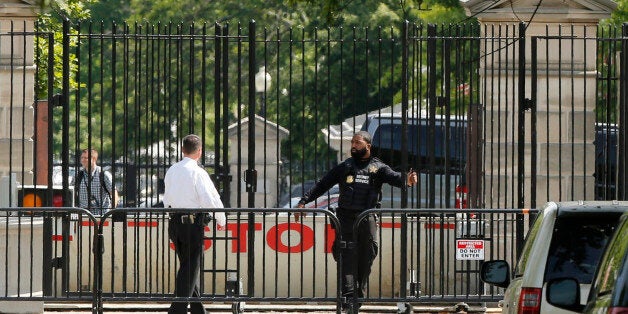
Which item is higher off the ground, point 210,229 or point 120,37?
point 120,37

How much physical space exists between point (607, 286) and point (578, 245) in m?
2.34

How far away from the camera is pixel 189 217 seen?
559 inches

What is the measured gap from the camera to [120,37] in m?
15.5

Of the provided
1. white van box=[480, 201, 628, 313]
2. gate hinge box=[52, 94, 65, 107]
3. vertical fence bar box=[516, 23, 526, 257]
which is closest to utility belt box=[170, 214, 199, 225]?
gate hinge box=[52, 94, 65, 107]

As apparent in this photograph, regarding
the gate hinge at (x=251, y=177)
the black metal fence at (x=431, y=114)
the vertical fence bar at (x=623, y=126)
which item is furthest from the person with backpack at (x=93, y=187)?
the vertical fence bar at (x=623, y=126)

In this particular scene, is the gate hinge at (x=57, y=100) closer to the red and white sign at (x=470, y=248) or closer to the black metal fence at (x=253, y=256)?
the black metal fence at (x=253, y=256)

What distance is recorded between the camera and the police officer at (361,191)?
48.4 ft

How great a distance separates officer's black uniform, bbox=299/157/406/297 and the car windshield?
16.8 ft

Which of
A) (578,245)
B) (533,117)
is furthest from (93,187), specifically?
(578,245)

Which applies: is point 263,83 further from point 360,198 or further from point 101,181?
point 360,198

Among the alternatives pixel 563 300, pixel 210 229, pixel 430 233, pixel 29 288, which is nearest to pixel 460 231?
pixel 430 233

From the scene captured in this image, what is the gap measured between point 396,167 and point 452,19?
5.58 m

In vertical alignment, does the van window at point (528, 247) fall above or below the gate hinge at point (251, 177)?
below

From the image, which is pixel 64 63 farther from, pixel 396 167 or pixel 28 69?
pixel 396 167
